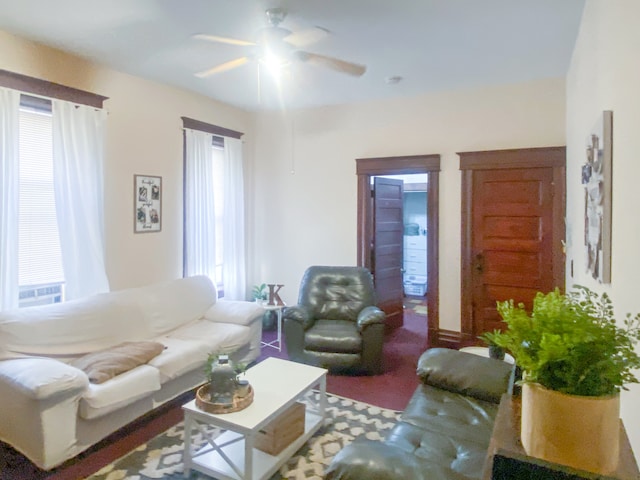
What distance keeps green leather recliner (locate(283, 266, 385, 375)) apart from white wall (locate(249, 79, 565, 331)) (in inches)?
34.3

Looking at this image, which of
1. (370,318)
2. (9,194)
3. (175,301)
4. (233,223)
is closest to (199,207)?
(233,223)

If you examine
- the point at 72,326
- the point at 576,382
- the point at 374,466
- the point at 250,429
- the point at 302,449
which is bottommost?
the point at 302,449

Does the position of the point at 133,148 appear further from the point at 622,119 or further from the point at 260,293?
the point at 622,119

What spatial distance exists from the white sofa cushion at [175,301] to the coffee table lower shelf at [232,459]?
149 cm

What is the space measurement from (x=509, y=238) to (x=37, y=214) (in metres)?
4.40

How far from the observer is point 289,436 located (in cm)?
261

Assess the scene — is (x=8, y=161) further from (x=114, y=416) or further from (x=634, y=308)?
(x=634, y=308)

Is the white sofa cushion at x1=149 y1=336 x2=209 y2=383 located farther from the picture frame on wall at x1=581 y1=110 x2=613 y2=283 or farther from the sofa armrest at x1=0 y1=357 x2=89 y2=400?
the picture frame on wall at x1=581 y1=110 x2=613 y2=283

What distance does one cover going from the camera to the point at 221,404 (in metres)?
2.38

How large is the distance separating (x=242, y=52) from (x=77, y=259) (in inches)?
88.3

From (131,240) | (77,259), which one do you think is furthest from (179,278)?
(77,259)

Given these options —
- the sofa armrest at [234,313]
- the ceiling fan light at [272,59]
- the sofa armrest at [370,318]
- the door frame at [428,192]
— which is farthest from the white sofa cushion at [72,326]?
the door frame at [428,192]

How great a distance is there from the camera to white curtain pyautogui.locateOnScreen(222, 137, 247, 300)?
5.23 meters

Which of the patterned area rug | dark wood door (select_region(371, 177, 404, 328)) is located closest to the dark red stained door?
dark wood door (select_region(371, 177, 404, 328))
